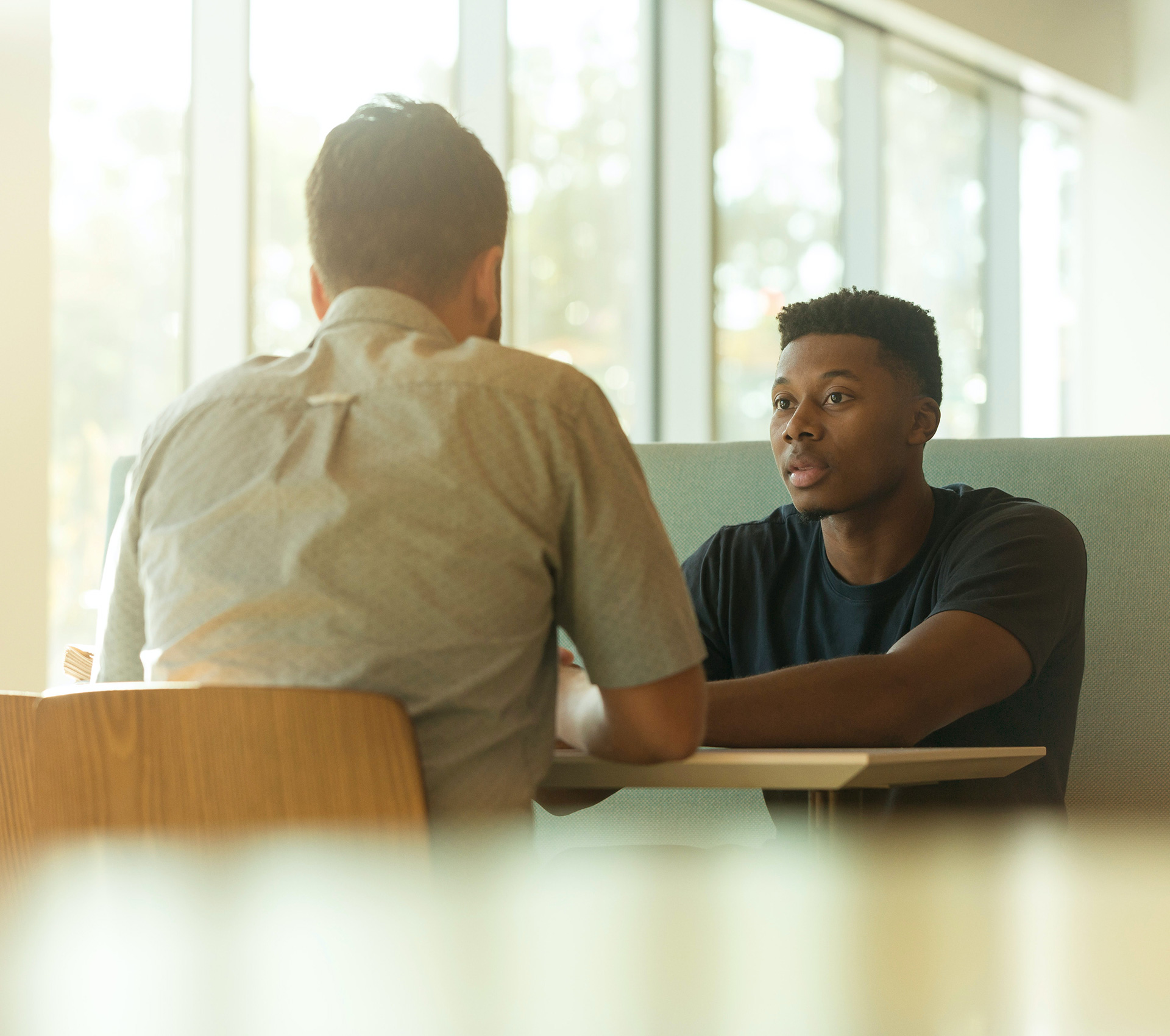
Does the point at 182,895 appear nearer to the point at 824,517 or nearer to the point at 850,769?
the point at 850,769

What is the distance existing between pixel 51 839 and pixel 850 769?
1.65 ft

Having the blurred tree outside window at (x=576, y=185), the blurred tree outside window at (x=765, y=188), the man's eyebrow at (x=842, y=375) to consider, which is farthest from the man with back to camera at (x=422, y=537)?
the blurred tree outside window at (x=765, y=188)

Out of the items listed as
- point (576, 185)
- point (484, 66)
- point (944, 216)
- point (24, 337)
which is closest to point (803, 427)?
point (24, 337)

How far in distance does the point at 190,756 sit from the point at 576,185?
411cm

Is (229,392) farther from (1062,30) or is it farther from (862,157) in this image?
(1062,30)

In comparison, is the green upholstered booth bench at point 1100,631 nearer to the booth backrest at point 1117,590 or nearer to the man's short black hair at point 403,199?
the booth backrest at point 1117,590


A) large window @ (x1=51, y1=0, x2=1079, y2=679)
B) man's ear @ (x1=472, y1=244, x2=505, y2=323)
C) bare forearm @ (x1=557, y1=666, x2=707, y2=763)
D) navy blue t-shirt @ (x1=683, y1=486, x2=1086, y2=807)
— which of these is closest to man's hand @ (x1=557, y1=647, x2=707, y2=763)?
bare forearm @ (x1=557, y1=666, x2=707, y2=763)

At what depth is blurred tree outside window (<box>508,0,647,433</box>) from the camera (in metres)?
4.49

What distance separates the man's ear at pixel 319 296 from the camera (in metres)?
1.07

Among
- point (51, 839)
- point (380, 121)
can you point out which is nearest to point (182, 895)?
point (51, 839)

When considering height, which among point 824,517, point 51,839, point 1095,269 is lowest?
point 51,839

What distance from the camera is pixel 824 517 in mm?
1752

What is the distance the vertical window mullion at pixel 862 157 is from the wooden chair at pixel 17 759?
16.6 ft

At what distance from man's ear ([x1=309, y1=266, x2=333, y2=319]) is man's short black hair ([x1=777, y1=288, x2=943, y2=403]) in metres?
0.91
